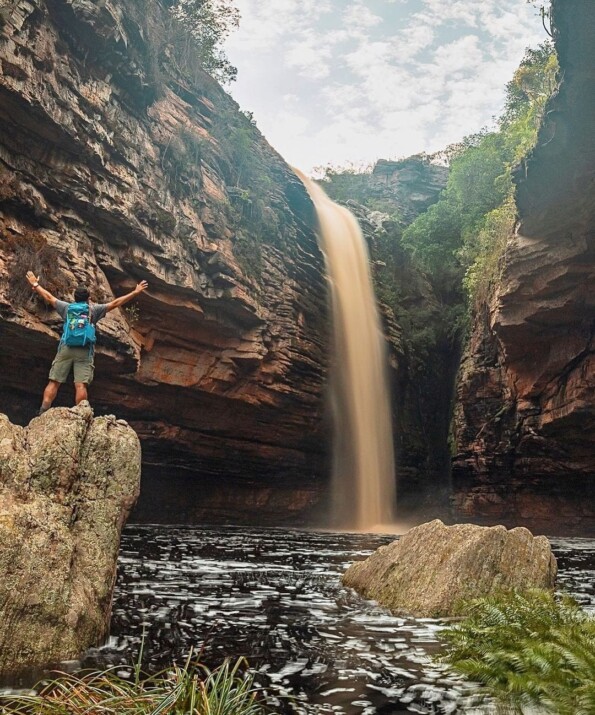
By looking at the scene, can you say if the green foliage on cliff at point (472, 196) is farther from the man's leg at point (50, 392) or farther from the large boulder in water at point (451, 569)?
the man's leg at point (50, 392)

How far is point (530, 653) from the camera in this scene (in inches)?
151

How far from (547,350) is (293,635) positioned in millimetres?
19327

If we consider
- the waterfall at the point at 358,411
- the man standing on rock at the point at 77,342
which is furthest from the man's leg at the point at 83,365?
the waterfall at the point at 358,411

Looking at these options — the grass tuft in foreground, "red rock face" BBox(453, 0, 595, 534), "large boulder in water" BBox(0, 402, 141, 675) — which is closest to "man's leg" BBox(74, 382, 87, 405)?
"large boulder in water" BBox(0, 402, 141, 675)

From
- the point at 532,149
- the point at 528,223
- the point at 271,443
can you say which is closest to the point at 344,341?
the point at 271,443

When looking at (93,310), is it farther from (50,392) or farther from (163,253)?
(163,253)

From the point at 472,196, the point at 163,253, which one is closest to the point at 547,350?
the point at 472,196

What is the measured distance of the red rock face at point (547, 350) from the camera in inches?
583

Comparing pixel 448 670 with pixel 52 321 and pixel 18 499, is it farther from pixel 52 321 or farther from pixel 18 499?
pixel 52 321

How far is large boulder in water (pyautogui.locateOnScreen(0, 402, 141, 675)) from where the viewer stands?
4160 millimetres

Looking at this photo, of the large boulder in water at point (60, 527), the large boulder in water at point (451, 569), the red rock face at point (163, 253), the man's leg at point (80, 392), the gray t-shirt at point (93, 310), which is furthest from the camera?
the red rock face at point (163, 253)

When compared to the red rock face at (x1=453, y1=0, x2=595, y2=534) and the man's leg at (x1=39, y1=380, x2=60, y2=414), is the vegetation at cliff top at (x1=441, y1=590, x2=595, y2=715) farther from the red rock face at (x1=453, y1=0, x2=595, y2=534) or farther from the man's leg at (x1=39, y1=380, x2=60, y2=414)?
the red rock face at (x1=453, y1=0, x2=595, y2=534)

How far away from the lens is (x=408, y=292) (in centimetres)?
3353

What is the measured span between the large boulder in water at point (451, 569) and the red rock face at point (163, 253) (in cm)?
1217
